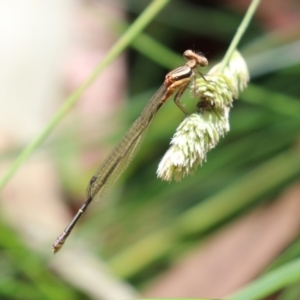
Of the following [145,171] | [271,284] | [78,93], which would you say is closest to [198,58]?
[78,93]

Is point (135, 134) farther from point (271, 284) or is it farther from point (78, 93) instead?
point (271, 284)

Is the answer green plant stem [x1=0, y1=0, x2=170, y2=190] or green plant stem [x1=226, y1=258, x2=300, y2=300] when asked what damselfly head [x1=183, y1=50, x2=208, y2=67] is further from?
green plant stem [x1=226, y1=258, x2=300, y2=300]

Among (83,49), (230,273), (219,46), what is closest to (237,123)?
(230,273)

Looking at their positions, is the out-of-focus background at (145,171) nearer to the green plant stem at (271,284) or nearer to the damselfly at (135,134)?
the damselfly at (135,134)

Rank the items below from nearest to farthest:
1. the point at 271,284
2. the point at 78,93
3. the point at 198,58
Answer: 1. the point at 271,284
2. the point at 78,93
3. the point at 198,58

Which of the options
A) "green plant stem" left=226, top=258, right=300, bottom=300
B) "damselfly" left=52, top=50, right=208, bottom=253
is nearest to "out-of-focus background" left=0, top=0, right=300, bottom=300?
"damselfly" left=52, top=50, right=208, bottom=253
